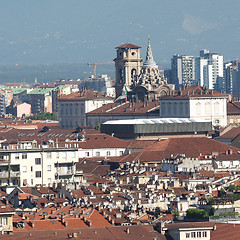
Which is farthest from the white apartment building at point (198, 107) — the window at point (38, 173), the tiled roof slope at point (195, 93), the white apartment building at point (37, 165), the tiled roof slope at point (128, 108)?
the window at point (38, 173)

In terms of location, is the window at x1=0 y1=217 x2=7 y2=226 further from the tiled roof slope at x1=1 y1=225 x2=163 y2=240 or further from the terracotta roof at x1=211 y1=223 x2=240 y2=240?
the terracotta roof at x1=211 y1=223 x2=240 y2=240

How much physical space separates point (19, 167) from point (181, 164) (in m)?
12.9

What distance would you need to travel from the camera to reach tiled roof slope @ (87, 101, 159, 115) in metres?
179

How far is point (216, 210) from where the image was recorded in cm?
5916

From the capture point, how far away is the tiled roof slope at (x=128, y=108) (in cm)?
17938

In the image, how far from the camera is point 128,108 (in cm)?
18500

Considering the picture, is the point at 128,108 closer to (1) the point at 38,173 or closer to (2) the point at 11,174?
(1) the point at 38,173

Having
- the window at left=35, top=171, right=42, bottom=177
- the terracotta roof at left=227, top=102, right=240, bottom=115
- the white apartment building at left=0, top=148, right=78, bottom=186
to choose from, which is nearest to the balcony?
the white apartment building at left=0, top=148, right=78, bottom=186

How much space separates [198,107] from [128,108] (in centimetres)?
1728

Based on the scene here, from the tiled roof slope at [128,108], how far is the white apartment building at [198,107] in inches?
215

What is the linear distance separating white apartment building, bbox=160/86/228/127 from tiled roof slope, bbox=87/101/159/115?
546cm

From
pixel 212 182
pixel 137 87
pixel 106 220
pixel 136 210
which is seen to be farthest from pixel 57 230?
pixel 137 87

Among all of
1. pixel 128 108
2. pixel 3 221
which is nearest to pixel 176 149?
pixel 3 221

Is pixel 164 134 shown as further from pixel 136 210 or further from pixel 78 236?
pixel 78 236
